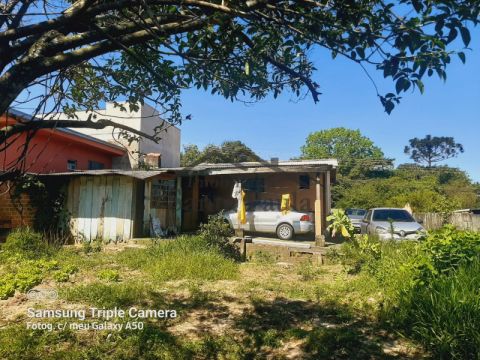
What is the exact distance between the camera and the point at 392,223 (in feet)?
35.9

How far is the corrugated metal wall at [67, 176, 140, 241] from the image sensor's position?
12398 millimetres

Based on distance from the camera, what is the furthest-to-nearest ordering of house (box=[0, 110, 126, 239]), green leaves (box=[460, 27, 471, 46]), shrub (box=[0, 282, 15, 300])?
house (box=[0, 110, 126, 239])
shrub (box=[0, 282, 15, 300])
green leaves (box=[460, 27, 471, 46])

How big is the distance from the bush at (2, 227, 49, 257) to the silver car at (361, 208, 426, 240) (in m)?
10.5

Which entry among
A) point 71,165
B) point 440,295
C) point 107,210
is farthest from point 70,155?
point 440,295

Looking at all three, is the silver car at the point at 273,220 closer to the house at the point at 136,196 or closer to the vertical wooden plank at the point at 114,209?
the house at the point at 136,196

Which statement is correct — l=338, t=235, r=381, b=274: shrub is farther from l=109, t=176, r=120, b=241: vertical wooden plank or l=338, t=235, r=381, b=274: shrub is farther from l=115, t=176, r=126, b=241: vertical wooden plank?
l=109, t=176, r=120, b=241: vertical wooden plank

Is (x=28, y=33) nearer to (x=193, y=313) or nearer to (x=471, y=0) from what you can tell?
(x=471, y=0)

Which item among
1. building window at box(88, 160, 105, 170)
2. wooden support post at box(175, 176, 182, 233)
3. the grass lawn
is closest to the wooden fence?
wooden support post at box(175, 176, 182, 233)

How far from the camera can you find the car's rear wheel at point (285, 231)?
1308cm

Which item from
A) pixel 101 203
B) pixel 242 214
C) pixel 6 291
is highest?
pixel 101 203

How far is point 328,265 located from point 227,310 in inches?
199

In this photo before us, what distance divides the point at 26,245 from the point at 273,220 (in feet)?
27.9

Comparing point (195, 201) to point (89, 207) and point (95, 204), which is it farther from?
point (89, 207)

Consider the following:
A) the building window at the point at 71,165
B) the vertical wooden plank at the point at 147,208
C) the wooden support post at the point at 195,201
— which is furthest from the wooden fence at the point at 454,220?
the building window at the point at 71,165
